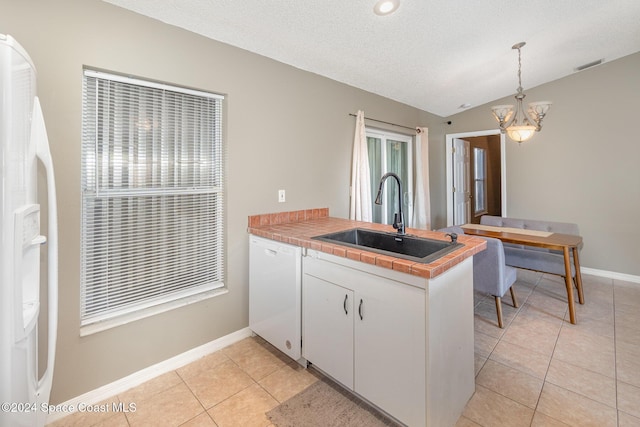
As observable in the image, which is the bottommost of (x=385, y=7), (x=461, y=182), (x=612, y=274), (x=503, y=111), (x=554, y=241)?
(x=612, y=274)

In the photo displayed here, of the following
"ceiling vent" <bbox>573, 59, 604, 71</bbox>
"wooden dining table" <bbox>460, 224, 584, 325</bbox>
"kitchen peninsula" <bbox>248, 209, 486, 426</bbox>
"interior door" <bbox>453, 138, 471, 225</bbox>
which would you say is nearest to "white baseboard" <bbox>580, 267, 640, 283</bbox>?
"wooden dining table" <bbox>460, 224, 584, 325</bbox>

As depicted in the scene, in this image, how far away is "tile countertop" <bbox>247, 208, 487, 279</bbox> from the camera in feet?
4.05

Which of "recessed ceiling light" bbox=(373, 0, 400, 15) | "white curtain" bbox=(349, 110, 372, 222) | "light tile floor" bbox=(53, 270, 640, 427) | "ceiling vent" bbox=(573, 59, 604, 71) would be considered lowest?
"light tile floor" bbox=(53, 270, 640, 427)

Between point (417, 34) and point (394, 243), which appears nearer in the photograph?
Answer: point (394, 243)

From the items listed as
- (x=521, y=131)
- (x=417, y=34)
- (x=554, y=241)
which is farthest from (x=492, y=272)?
(x=417, y=34)

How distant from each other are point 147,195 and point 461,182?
4.94 metres

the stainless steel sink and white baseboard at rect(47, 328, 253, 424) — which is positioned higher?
the stainless steel sink

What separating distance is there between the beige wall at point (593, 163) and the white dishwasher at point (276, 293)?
3701 mm

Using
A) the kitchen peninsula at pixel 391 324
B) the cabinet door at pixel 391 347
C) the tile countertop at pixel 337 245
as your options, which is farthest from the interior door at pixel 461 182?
the cabinet door at pixel 391 347

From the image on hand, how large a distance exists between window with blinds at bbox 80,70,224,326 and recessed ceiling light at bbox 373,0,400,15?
129 cm

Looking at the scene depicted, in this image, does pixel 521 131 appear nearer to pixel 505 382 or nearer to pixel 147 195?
pixel 505 382

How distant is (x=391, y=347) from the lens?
1346 millimetres

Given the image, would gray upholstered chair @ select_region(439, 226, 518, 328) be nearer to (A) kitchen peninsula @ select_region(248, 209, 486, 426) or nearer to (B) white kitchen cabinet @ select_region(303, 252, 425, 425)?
(A) kitchen peninsula @ select_region(248, 209, 486, 426)

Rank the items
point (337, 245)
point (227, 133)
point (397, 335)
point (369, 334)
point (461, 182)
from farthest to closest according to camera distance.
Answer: point (461, 182) < point (227, 133) < point (337, 245) < point (369, 334) < point (397, 335)
